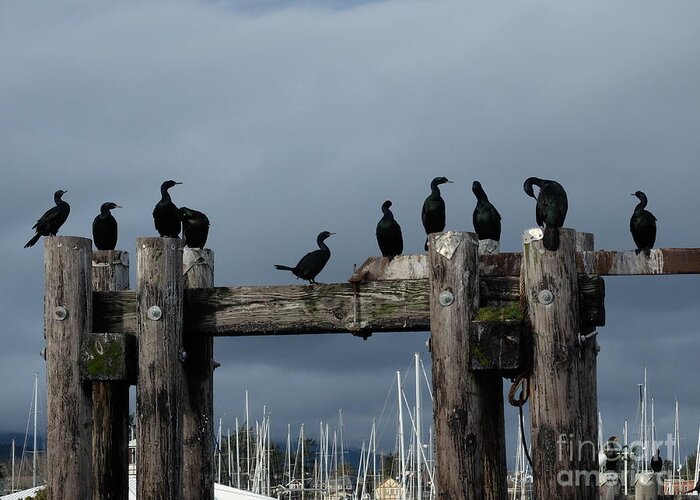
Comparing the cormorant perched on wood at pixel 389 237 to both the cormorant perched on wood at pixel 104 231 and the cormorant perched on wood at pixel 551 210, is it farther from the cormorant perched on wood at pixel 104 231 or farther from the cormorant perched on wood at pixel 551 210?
the cormorant perched on wood at pixel 104 231

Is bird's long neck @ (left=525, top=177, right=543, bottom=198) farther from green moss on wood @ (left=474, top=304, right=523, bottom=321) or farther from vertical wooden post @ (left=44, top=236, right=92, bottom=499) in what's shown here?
vertical wooden post @ (left=44, top=236, right=92, bottom=499)

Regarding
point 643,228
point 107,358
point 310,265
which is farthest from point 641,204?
point 107,358

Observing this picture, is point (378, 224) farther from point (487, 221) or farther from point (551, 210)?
point (551, 210)

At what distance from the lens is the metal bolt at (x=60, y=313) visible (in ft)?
39.1

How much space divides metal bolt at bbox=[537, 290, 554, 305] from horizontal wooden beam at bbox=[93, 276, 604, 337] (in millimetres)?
622

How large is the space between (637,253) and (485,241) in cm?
136

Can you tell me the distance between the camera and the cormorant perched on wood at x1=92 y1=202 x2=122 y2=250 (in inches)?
568

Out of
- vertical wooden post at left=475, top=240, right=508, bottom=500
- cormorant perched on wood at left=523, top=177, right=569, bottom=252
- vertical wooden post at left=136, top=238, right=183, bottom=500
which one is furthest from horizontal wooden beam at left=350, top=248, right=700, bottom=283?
vertical wooden post at left=136, top=238, right=183, bottom=500

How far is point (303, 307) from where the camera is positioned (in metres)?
11.7

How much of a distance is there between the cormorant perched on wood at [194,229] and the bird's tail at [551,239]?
14.5 ft

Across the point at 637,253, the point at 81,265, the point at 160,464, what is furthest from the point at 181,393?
the point at 637,253

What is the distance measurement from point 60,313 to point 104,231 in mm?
2666

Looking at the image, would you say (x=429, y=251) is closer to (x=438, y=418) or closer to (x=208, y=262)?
(x=438, y=418)

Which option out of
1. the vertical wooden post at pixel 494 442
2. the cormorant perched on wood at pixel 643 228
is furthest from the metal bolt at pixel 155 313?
the cormorant perched on wood at pixel 643 228
